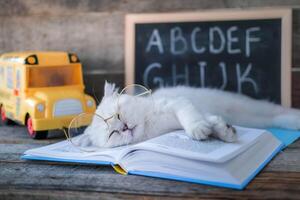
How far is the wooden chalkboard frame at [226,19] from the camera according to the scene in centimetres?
129

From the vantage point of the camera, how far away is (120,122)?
3.03 feet

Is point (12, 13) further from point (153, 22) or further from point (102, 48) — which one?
point (153, 22)

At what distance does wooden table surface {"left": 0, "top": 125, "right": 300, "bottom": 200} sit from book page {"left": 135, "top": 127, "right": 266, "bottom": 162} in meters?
0.06

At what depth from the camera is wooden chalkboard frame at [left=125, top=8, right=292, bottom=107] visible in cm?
129

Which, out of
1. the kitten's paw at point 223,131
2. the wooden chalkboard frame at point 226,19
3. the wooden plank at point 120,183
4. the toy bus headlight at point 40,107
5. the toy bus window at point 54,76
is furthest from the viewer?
the wooden chalkboard frame at point 226,19

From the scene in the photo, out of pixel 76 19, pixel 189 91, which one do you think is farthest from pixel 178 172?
pixel 76 19

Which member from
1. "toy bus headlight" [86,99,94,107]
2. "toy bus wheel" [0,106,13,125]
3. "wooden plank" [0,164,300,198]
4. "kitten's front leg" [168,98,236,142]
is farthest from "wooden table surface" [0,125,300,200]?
"toy bus wheel" [0,106,13,125]

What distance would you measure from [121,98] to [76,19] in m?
0.65

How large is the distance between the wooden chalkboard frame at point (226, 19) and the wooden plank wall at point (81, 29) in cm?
4

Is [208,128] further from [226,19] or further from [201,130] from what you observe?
[226,19]

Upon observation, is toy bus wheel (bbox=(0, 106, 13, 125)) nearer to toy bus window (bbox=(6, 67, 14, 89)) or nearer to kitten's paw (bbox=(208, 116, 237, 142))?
toy bus window (bbox=(6, 67, 14, 89))

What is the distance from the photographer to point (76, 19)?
147 cm

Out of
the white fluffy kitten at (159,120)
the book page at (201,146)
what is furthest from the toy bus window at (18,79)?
the book page at (201,146)

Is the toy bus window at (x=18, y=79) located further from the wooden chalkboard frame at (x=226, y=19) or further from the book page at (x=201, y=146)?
the book page at (x=201, y=146)
